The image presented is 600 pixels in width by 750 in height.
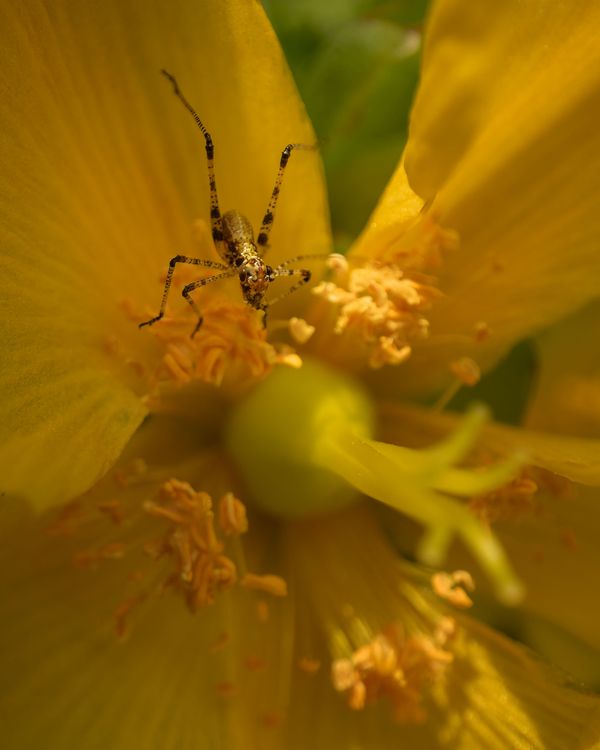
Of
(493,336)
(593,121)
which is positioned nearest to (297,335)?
(493,336)

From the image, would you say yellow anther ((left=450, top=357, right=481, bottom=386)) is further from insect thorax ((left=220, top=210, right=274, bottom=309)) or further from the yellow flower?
insect thorax ((left=220, top=210, right=274, bottom=309))

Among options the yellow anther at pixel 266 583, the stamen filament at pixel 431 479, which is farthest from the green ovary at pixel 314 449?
the yellow anther at pixel 266 583

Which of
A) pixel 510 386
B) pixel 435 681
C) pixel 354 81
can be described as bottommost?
pixel 435 681

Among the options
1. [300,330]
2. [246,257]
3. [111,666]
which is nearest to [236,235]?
[246,257]

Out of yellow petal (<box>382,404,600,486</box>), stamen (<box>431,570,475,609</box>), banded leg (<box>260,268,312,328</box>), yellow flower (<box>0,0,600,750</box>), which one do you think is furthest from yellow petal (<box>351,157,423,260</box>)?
stamen (<box>431,570,475,609</box>)

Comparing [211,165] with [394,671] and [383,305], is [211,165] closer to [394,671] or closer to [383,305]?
[383,305]

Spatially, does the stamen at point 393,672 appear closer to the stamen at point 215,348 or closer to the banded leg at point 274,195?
the stamen at point 215,348
